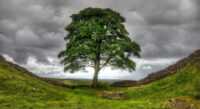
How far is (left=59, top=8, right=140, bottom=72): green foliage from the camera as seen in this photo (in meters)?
82.2

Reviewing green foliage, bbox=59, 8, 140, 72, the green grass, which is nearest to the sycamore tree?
green foliage, bbox=59, 8, 140, 72

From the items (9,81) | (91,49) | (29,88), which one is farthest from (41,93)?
(91,49)

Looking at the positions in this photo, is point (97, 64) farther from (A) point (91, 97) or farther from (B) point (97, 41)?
(A) point (91, 97)

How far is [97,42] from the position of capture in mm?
84375

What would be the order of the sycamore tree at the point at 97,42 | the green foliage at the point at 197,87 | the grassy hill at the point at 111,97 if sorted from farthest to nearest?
the sycamore tree at the point at 97,42
the green foliage at the point at 197,87
the grassy hill at the point at 111,97

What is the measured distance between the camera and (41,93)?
180 feet

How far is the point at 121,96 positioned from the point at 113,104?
1263cm

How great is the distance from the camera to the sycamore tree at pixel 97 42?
270 feet

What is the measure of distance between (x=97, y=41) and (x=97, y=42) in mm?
228

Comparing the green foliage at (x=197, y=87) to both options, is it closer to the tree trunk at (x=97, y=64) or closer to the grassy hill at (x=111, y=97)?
the grassy hill at (x=111, y=97)

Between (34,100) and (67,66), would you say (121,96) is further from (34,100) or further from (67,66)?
(67,66)

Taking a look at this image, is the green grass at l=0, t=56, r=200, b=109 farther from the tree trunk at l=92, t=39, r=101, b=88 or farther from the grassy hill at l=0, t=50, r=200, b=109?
the tree trunk at l=92, t=39, r=101, b=88

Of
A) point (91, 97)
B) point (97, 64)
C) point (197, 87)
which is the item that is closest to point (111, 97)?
point (91, 97)

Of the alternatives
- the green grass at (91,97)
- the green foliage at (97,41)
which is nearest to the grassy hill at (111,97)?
the green grass at (91,97)
